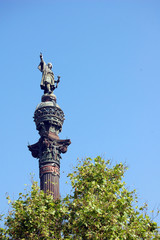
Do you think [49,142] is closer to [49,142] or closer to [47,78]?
[49,142]

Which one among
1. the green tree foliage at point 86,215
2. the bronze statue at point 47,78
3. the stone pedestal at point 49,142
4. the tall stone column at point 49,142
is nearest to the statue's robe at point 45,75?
the bronze statue at point 47,78

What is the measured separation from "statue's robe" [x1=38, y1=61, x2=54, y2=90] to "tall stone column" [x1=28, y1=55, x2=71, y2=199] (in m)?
1.27

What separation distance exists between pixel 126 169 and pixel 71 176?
9.41 feet

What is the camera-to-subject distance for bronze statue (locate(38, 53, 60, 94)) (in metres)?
37.2

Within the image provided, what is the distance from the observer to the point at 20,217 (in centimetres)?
1980


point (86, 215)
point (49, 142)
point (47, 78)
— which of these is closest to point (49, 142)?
point (49, 142)

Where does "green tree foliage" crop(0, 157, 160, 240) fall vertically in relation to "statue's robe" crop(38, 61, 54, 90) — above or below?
below

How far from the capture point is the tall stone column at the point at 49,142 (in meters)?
31.3

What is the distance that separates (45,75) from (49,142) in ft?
24.5

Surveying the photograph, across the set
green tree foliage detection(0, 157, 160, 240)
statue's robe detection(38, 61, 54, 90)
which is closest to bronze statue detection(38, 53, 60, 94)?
statue's robe detection(38, 61, 54, 90)

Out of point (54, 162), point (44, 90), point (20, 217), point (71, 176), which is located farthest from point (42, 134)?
point (20, 217)

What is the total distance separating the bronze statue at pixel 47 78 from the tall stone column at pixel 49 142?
0.91 metres

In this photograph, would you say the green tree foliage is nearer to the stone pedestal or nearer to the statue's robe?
the stone pedestal

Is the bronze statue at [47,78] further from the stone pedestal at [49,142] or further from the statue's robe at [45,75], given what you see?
the stone pedestal at [49,142]
